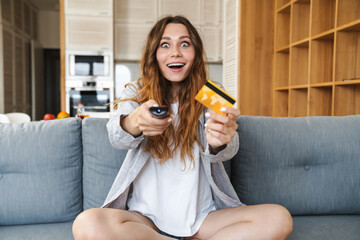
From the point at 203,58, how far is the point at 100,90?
3343mm

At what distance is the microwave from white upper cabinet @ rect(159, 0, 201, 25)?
42.4 inches

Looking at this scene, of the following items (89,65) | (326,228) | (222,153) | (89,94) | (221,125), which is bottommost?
(326,228)

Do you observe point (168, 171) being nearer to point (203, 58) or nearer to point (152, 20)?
point (203, 58)

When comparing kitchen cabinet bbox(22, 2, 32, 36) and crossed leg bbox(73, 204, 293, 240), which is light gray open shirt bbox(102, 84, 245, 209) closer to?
crossed leg bbox(73, 204, 293, 240)

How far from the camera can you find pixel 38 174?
130 cm

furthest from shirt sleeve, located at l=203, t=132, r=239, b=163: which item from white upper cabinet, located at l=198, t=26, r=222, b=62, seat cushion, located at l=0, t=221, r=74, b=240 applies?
white upper cabinet, located at l=198, t=26, r=222, b=62

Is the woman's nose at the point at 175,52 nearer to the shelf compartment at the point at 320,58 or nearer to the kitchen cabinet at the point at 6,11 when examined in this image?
the shelf compartment at the point at 320,58

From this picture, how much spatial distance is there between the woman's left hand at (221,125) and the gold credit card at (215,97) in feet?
0.10

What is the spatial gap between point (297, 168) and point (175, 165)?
0.62 meters

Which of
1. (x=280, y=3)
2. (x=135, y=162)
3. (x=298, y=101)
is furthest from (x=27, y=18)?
(x=135, y=162)

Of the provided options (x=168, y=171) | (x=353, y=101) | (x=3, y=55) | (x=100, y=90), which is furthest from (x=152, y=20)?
(x=168, y=171)

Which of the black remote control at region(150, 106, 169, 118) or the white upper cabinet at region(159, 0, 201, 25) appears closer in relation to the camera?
the black remote control at region(150, 106, 169, 118)

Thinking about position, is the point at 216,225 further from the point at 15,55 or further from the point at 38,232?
the point at 15,55

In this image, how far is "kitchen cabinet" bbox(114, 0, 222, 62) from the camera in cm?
453
